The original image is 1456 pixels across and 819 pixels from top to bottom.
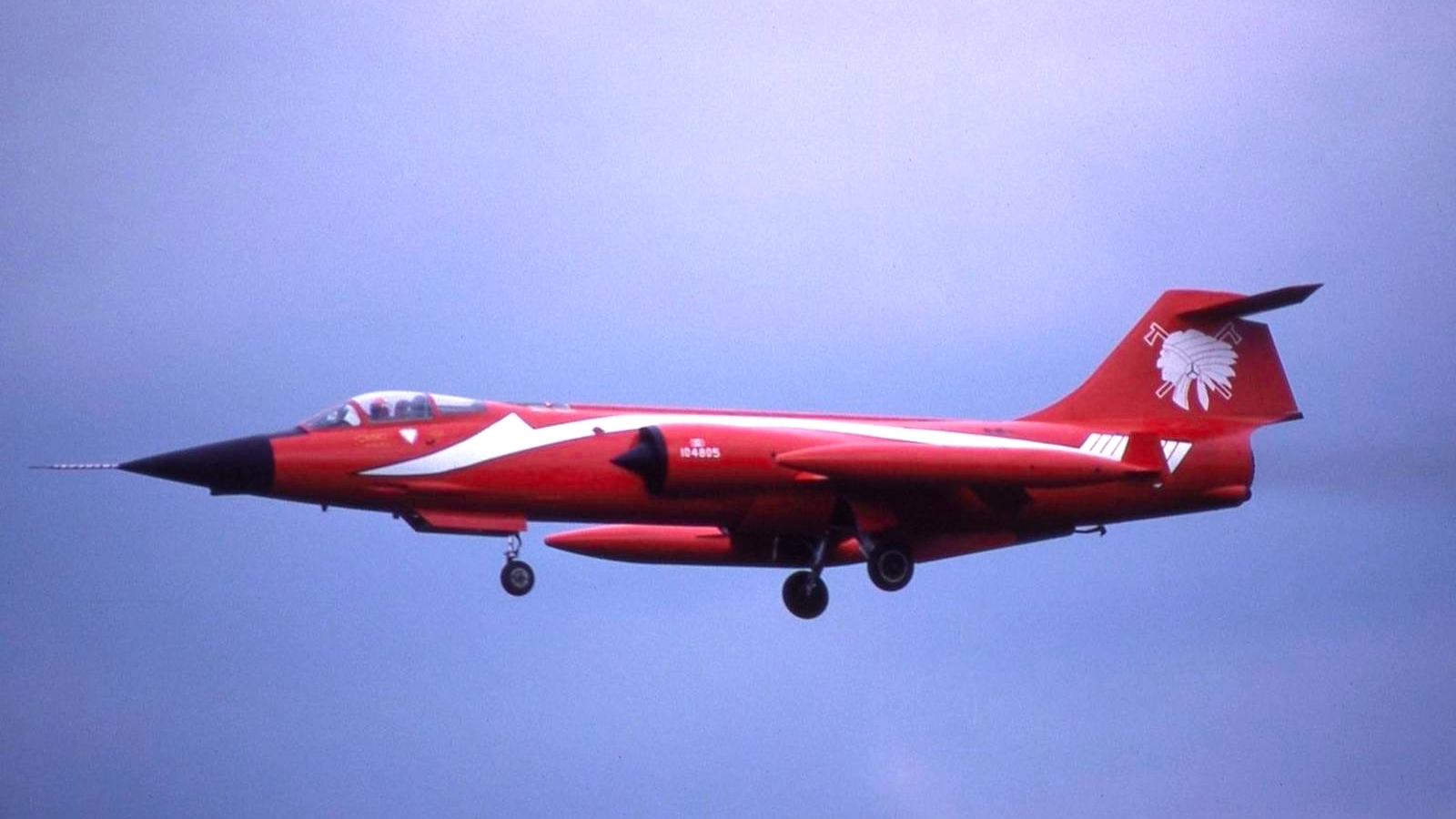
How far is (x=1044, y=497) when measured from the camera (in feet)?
82.8

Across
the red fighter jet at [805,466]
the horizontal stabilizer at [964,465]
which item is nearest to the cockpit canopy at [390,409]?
the red fighter jet at [805,466]

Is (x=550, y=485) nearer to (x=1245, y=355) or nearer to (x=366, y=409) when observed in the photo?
(x=366, y=409)

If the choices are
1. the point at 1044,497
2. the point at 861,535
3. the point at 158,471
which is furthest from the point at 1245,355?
the point at 158,471

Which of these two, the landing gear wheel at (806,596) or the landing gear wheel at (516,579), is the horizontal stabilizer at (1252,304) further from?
the landing gear wheel at (516,579)

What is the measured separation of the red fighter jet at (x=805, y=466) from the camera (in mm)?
23141

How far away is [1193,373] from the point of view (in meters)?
26.6

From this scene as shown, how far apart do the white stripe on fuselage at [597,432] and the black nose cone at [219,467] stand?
4.00 feet

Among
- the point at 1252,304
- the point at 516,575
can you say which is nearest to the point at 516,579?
the point at 516,575

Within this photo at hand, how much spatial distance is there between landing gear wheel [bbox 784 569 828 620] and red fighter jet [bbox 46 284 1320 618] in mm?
27

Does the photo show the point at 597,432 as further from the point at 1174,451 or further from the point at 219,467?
the point at 1174,451

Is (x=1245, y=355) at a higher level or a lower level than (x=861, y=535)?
higher

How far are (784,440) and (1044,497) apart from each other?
389cm

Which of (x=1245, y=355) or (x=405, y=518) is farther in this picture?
(x=1245, y=355)

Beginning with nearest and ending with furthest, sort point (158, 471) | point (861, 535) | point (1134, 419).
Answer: point (158, 471)
point (861, 535)
point (1134, 419)
